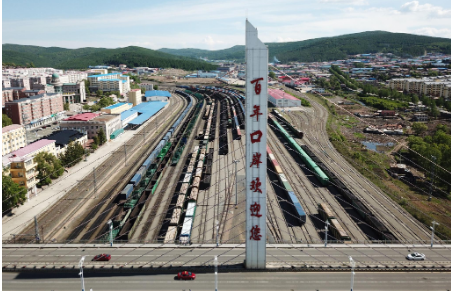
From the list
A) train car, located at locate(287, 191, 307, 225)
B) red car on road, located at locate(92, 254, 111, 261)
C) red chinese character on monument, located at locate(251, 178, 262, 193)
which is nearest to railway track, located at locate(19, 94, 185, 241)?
red car on road, located at locate(92, 254, 111, 261)

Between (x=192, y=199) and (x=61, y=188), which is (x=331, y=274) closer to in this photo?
(x=192, y=199)

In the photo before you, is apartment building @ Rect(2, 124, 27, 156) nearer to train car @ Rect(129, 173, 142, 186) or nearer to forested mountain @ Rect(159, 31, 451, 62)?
train car @ Rect(129, 173, 142, 186)

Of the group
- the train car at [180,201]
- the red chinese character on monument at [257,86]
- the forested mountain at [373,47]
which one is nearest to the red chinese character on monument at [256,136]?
the red chinese character on monument at [257,86]

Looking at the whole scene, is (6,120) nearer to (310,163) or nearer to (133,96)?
(133,96)

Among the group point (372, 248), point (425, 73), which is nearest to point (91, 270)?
point (372, 248)

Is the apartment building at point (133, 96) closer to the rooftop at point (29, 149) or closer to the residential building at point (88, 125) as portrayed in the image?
the residential building at point (88, 125)

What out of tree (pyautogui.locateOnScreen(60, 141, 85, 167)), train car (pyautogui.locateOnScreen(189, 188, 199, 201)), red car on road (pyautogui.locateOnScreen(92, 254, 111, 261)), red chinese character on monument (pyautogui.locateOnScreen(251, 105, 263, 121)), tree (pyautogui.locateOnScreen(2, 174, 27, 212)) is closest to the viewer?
red chinese character on monument (pyautogui.locateOnScreen(251, 105, 263, 121))
